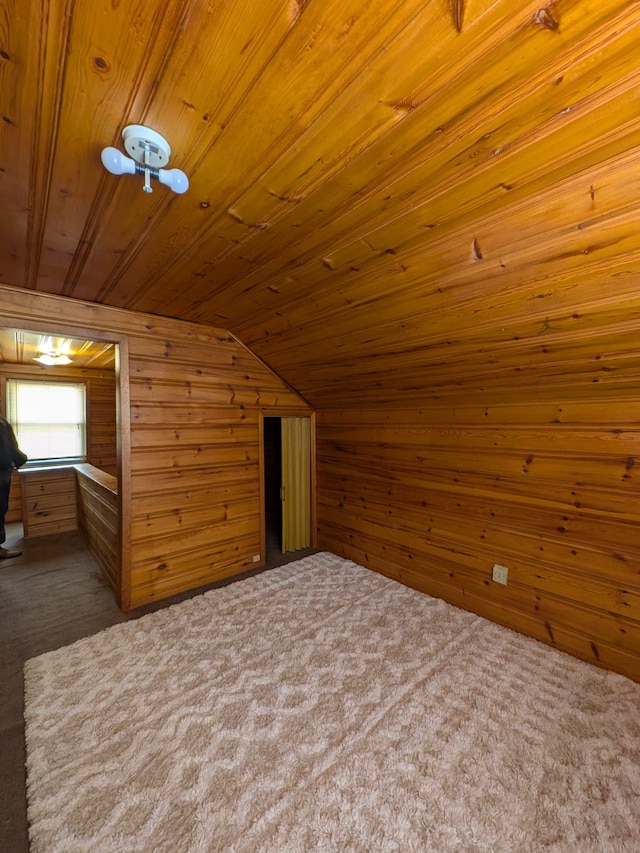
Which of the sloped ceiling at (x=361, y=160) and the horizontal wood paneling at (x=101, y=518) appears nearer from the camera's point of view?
the sloped ceiling at (x=361, y=160)

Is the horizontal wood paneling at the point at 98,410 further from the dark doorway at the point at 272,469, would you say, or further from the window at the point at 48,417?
the dark doorway at the point at 272,469

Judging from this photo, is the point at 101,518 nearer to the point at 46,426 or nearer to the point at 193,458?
the point at 193,458

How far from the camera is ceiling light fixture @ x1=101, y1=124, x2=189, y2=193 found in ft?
3.33

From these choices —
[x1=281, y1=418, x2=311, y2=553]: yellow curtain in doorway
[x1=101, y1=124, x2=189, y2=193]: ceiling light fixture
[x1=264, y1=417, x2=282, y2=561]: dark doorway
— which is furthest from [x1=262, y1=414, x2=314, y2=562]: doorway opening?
[x1=101, y1=124, x2=189, y2=193]: ceiling light fixture

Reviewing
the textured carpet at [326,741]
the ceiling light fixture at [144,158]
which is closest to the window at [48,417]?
the textured carpet at [326,741]

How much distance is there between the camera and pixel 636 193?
105cm

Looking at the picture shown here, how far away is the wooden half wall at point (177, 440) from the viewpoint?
101 inches

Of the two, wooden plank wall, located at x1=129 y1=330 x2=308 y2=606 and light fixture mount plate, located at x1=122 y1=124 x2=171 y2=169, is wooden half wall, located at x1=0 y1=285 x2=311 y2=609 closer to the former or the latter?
wooden plank wall, located at x1=129 y1=330 x2=308 y2=606

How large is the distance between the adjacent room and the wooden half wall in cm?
2

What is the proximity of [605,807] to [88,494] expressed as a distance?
455cm

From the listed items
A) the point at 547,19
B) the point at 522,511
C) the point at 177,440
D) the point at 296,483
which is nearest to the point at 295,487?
the point at 296,483

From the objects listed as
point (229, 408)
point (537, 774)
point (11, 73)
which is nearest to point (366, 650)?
point (537, 774)

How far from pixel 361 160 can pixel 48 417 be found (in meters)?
Answer: 5.85

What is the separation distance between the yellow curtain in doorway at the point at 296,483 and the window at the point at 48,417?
3641 millimetres
